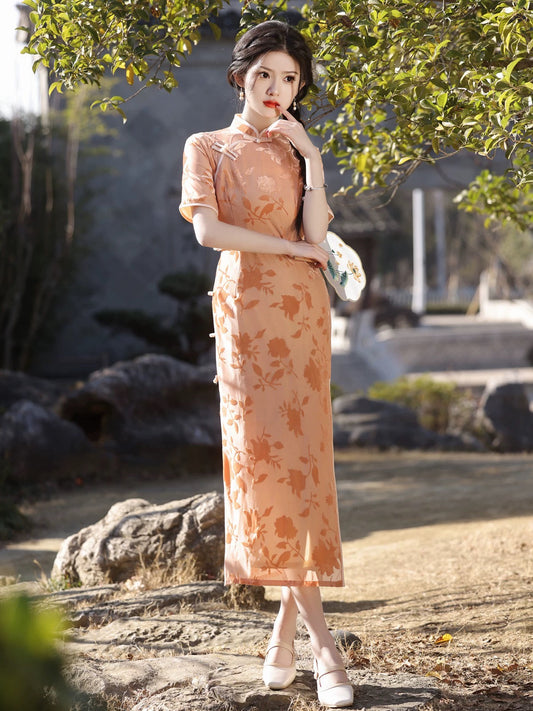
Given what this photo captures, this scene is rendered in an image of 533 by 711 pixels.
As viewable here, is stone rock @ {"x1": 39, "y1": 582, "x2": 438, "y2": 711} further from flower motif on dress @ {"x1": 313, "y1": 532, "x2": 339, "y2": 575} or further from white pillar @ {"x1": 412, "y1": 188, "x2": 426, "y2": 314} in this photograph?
white pillar @ {"x1": 412, "y1": 188, "x2": 426, "y2": 314}

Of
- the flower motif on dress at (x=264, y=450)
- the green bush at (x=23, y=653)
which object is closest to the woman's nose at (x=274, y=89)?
the flower motif on dress at (x=264, y=450)

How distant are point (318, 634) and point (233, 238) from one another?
1126 millimetres

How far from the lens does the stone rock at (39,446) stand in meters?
7.41

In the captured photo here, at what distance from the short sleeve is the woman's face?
195 millimetres

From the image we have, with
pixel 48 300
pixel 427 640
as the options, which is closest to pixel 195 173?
pixel 427 640

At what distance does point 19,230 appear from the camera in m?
10.2

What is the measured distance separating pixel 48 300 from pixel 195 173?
895cm

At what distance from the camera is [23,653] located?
3.47 feet

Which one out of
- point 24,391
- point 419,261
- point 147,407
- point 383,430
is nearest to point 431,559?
point 147,407

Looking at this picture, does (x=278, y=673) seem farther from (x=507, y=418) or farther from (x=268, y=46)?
(x=507, y=418)

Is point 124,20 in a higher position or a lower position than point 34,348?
higher

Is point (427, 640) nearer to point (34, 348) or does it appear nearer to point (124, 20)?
point (124, 20)

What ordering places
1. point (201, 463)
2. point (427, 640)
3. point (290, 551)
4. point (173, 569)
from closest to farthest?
point (290, 551) → point (427, 640) → point (173, 569) → point (201, 463)

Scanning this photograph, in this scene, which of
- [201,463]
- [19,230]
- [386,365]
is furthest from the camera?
[386,365]
